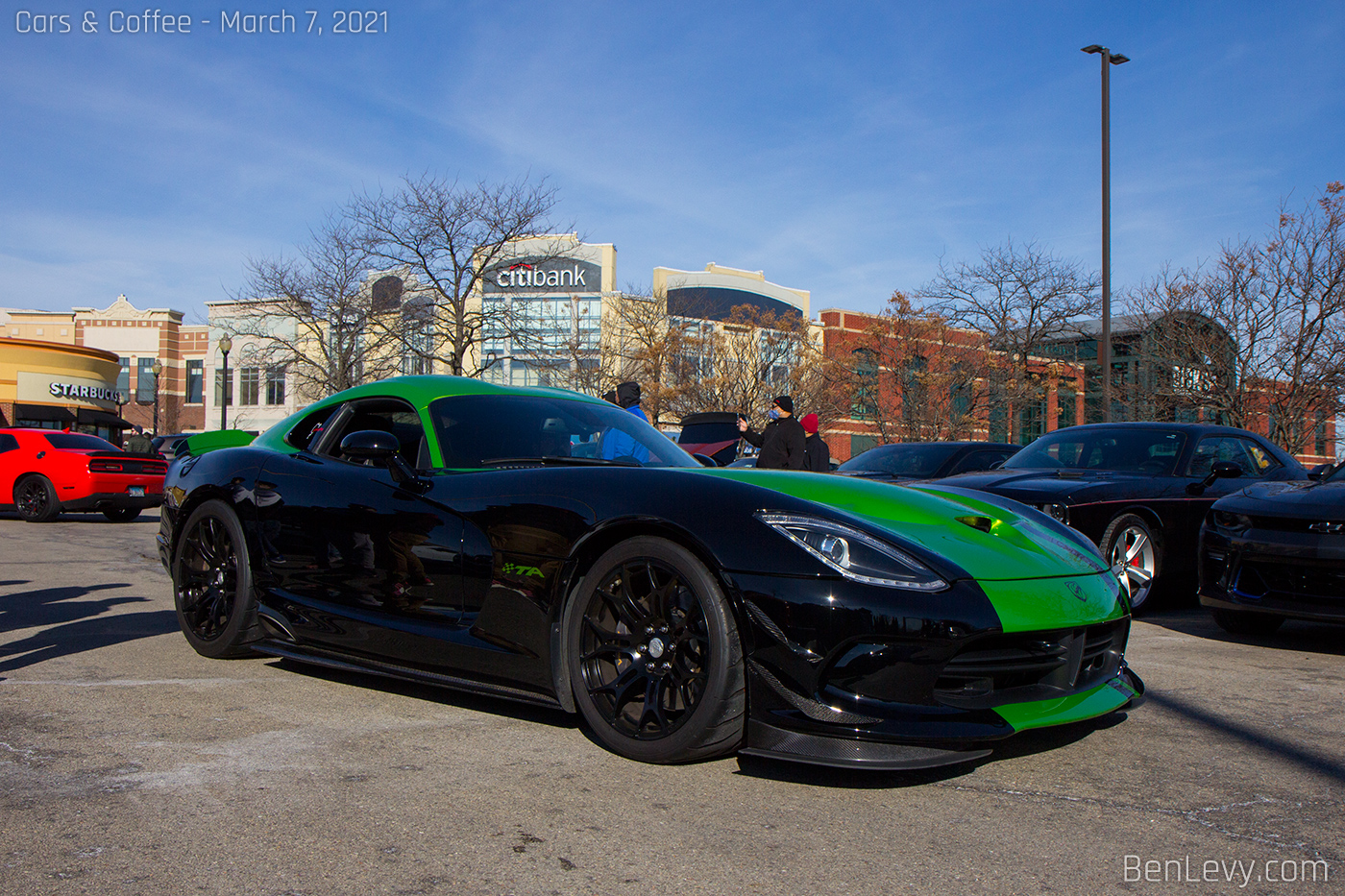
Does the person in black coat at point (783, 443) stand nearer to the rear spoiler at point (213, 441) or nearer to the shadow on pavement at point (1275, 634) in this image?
the shadow on pavement at point (1275, 634)

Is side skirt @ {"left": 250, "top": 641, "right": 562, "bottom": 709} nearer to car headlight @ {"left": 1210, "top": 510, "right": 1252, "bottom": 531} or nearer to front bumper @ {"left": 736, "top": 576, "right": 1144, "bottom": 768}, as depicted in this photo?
front bumper @ {"left": 736, "top": 576, "right": 1144, "bottom": 768}

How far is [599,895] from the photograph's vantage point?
2.31 meters

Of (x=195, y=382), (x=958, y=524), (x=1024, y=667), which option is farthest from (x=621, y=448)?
(x=195, y=382)

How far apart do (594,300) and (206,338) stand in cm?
3253

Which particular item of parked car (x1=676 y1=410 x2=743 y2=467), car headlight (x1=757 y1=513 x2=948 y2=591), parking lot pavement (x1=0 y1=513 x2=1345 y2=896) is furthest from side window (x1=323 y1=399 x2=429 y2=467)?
parked car (x1=676 y1=410 x2=743 y2=467)

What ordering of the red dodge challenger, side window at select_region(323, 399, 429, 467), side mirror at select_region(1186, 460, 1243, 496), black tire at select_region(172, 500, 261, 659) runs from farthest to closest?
the red dodge challenger → side mirror at select_region(1186, 460, 1243, 496) → black tire at select_region(172, 500, 261, 659) → side window at select_region(323, 399, 429, 467)

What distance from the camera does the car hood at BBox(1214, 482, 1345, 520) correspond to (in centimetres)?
573

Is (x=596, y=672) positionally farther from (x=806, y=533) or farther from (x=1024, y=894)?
(x=1024, y=894)

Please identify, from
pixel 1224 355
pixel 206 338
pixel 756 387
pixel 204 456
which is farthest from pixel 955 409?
pixel 206 338

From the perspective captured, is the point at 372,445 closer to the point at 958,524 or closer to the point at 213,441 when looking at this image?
the point at 958,524

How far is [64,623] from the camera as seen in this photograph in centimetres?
596

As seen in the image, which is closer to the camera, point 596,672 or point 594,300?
point 596,672

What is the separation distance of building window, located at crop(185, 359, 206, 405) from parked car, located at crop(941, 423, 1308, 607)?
73844 mm

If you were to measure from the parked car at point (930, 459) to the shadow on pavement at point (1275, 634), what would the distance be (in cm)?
282
